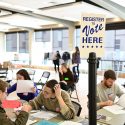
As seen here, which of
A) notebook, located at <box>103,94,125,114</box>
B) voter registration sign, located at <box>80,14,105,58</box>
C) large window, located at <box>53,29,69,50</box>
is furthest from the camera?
large window, located at <box>53,29,69,50</box>

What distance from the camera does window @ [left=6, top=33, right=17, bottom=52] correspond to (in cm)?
1866

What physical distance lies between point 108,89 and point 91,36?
2303 mm

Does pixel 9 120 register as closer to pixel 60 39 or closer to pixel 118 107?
pixel 118 107

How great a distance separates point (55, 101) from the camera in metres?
2.73

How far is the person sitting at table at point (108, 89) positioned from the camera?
10.4ft

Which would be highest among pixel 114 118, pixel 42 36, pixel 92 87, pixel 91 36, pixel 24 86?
pixel 42 36

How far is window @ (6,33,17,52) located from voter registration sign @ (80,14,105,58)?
17.9 meters

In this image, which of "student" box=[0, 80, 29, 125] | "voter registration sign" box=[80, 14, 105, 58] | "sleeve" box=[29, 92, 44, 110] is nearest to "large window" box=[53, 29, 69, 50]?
"sleeve" box=[29, 92, 44, 110]

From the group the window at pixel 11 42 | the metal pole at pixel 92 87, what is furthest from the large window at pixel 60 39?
the metal pole at pixel 92 87

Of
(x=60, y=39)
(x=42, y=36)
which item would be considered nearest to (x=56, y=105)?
(x=60, y=39)

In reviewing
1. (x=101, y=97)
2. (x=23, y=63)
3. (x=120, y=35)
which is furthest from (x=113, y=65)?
(x=101, y=97)

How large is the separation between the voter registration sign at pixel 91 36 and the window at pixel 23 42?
659 inches

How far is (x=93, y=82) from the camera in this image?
100cm

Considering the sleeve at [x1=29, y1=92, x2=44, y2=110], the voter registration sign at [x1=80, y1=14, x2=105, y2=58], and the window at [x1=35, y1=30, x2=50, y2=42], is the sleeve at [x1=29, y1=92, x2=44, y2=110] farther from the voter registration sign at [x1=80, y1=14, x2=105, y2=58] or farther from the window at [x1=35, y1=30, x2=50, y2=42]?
the window at [x1=35, y1=30, x2=50, y2=42]
